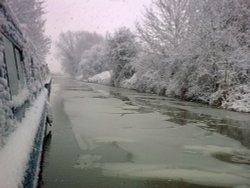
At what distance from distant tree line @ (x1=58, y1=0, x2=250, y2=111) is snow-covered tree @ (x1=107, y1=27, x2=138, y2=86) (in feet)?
25.2

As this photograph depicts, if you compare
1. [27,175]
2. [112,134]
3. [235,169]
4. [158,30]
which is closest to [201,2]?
[158,30]

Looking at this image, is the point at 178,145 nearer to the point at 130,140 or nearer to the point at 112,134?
the point at 130,140

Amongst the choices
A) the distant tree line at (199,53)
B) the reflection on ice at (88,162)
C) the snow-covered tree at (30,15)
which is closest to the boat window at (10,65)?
the reflection on ice at (88,162)

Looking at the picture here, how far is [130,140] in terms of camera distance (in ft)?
21.4

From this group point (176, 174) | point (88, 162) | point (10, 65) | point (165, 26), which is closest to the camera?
point (10, 65)

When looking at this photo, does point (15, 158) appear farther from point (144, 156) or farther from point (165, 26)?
point (165, 26)

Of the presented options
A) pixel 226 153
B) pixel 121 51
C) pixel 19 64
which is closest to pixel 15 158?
pixel 19 64

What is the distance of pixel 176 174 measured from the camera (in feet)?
14.5

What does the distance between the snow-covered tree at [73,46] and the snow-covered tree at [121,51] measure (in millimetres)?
49001

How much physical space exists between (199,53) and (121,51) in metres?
20.0

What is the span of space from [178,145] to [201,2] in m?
15.1

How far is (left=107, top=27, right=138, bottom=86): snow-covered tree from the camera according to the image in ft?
123

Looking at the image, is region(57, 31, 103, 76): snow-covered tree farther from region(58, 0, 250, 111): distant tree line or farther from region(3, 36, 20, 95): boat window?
region(3, 36, 20, 95): boat window

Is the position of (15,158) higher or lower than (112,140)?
higher
